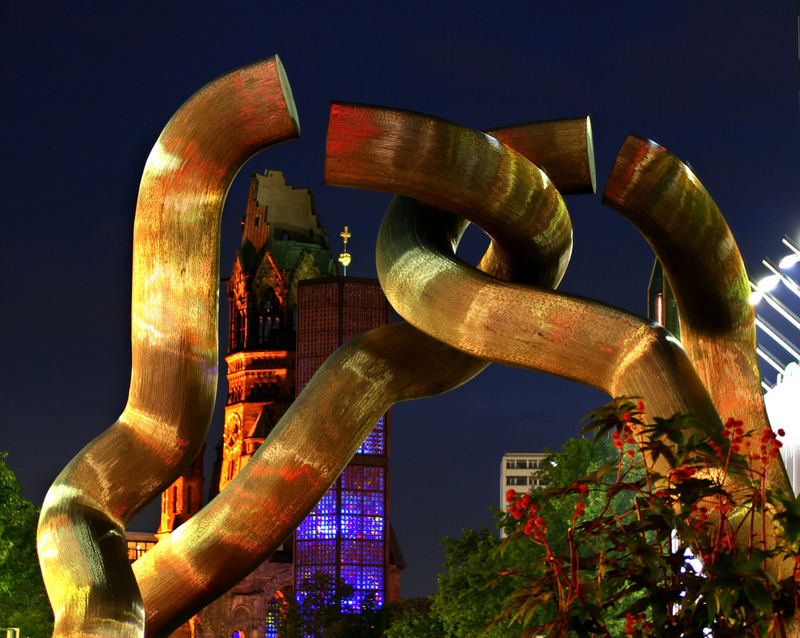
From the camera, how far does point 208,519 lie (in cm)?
1044

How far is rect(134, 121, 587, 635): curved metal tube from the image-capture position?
33.8ft

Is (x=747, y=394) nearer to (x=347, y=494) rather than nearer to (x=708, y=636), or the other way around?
(x=708, y=636)

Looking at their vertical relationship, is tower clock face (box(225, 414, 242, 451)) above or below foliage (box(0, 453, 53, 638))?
above

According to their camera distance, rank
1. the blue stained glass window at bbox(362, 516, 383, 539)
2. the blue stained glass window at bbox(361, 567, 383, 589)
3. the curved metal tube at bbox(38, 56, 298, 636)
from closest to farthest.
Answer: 1. the curved metal tube at bbox(38, 56, 298, 636)
2. the blue stained glass window at bbox(362, 516, 383, 539)
3. the blue stained glass window at bbox(361, 567, 383, 589)

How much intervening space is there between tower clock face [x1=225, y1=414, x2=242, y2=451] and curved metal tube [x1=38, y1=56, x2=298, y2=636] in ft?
277

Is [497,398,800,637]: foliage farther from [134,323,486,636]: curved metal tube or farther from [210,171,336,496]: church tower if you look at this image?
[210,171,336,496]: church tower

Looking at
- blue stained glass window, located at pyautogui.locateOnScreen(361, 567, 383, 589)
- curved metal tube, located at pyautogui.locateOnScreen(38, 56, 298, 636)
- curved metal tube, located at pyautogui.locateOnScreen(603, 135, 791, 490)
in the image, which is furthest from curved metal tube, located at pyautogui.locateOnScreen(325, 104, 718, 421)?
blue stained glass window, located at pyautogui.locateOnScreen(361, 567, 383, 589)

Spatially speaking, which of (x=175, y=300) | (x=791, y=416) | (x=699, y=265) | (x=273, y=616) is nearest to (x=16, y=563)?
(x=791, y=416)

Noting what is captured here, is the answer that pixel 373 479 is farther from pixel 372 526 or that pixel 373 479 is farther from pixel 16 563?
pixel 16 563

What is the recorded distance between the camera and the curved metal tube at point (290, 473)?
1030cm

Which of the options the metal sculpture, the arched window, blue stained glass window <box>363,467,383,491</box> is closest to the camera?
the metal sculpture

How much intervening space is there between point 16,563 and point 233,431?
2342 inches

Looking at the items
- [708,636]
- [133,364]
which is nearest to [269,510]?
[133,364]

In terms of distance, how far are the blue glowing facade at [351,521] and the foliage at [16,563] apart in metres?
17.3
